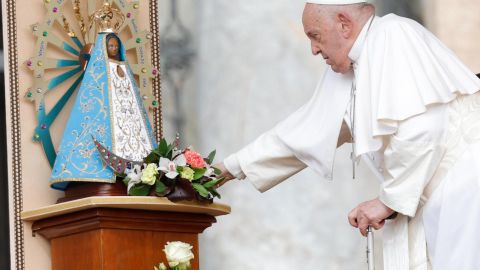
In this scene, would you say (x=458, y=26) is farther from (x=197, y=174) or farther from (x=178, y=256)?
(x=178, y=256)

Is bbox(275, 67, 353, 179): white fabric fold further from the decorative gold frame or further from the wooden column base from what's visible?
the decorative gold frame

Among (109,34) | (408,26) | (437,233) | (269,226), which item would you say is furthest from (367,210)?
(269,226)

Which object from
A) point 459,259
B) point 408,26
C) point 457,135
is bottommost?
point 459,259

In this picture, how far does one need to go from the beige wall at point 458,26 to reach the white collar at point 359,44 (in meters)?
2.09

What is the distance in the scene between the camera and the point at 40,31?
5.74m

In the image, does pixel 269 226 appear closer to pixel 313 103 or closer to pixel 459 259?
pixel 313 103

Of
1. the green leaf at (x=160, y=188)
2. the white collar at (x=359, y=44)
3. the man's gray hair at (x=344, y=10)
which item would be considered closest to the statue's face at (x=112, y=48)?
the green leaf at (x=160, y=188)

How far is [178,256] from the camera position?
16.8 feet

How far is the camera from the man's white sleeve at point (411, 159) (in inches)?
191

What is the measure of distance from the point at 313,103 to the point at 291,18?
1.47m

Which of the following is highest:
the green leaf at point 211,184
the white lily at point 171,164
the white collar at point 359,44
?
the white collar at point 359,44

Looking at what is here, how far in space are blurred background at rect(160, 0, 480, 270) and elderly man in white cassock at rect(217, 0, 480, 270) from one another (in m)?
1.57

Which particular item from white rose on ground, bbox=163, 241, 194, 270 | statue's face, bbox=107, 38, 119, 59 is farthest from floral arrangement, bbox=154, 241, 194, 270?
statue's face, bbox=107, 38, 119, 59

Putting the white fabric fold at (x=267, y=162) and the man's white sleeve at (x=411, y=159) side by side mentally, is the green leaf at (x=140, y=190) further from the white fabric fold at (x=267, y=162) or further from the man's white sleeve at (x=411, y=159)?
the man's white sleeve at (x=411, y=159)
